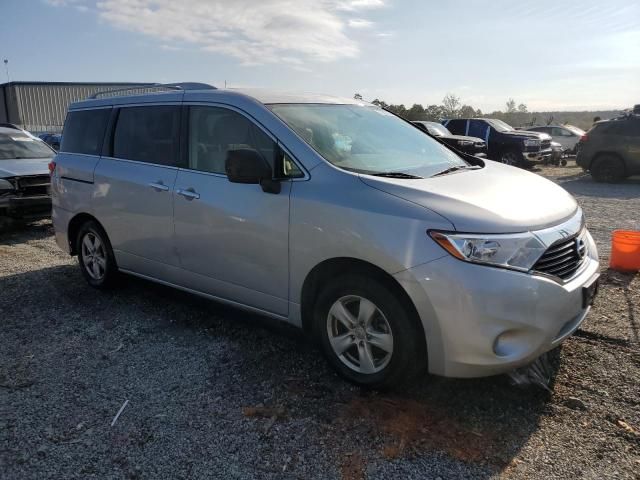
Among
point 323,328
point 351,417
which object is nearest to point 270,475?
point 351,417

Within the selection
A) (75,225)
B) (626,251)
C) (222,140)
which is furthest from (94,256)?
(626,251)

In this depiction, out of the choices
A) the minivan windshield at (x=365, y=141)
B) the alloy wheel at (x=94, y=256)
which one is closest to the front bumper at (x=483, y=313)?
the minivan windshield at (x=365, y=141)

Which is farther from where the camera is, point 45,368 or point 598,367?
point 45,368

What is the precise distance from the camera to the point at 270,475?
2.59 m

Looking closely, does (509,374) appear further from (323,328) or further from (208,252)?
(208,252)

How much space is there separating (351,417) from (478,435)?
2.29 ft

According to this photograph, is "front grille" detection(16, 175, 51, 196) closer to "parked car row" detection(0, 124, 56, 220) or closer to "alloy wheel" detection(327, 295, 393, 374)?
"parked car row" detection(0, 124, 56, 220)

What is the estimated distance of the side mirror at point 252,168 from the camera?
11.3 feet

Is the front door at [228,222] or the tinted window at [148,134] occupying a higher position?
the tinted window at [148,134]

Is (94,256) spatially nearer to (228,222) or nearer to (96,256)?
(96,256)

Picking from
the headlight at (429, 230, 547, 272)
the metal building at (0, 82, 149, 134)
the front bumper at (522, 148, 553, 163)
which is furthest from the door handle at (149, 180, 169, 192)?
the metal building at (0, 82, 149, 134)

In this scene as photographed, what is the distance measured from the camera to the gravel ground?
2.66 metres

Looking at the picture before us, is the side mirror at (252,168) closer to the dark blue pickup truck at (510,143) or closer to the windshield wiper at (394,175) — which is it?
the windshield wiper at (394,175)

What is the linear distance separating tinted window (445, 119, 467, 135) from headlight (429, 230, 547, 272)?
16.7 meters
